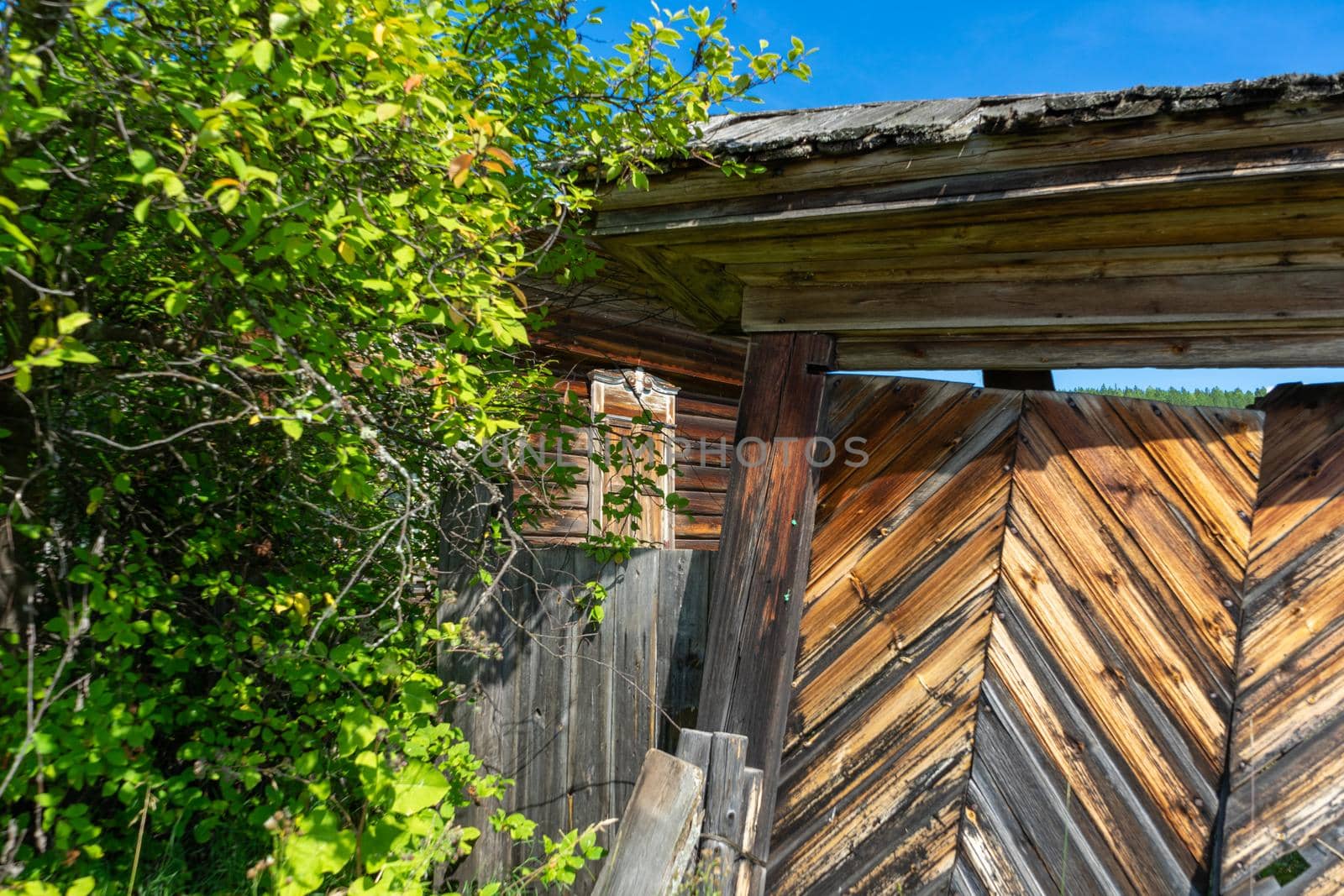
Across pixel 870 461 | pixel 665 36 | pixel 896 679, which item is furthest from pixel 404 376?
pixel 896 679

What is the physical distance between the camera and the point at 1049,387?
3199mm

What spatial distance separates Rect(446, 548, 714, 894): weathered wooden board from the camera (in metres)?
3.58

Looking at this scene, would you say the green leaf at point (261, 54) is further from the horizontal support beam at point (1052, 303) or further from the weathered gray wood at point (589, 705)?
the weathered gray wood at point (589, 705)

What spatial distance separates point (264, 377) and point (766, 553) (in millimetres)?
1905

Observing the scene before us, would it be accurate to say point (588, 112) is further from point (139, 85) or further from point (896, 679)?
point (896, 679)

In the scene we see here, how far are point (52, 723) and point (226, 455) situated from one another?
127cm

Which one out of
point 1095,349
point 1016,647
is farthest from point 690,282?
point 1016,647

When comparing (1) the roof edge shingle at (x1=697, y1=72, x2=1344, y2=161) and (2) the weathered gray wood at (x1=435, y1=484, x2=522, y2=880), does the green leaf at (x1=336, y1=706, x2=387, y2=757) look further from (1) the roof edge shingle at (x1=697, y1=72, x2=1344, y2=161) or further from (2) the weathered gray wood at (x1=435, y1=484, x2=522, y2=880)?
(1) the roof edge shingle at (x1=697, y1=72, x2=1344, y2=161)

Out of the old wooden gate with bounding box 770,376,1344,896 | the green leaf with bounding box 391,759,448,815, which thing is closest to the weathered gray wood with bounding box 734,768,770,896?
the old wooden gate with bounding box 770,376,1344,896

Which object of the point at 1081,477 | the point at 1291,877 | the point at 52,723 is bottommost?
the point at 1291,877

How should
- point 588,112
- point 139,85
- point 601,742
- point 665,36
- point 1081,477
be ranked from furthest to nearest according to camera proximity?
point 601,742 < point 588,112 < point 665,36 < point 1081,477 < point 139,85

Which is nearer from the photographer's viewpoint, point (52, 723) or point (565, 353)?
point (52, 723)

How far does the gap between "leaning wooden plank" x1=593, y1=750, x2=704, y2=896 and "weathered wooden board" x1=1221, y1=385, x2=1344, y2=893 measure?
1.58m

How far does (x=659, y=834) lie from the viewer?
8.65 ft
